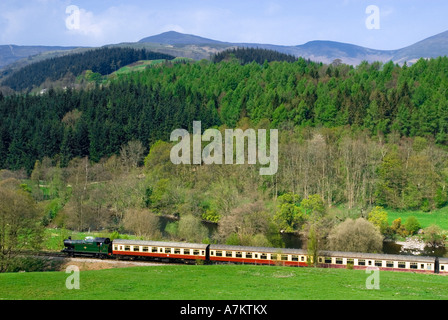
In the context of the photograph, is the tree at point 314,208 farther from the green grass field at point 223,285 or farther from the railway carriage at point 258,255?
the green grass field at point 223,285

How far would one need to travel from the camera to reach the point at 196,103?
108m

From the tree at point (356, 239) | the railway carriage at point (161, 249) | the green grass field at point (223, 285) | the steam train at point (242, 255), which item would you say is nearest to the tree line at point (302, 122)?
the tree at point (356, 239)

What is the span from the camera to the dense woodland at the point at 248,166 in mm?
60250

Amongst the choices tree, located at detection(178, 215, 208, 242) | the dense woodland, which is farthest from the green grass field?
tree, located at detection(178, 215, 208, 242)

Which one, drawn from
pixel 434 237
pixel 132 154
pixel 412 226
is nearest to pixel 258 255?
pixel 434 237

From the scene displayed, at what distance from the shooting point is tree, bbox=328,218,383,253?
154 feet

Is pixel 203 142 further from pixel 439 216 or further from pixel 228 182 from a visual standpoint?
pixel 439 216

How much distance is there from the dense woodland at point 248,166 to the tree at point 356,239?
10.5 ft

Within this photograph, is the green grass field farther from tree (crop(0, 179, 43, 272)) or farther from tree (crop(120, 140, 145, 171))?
tree (crop(120, 140, 145, 171))

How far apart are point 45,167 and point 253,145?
35.7m

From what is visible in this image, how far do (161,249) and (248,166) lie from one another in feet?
103

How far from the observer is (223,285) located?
90.1 feet

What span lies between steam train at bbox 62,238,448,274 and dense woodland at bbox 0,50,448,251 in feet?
15.9

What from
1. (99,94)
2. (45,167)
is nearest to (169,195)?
(45,167)
